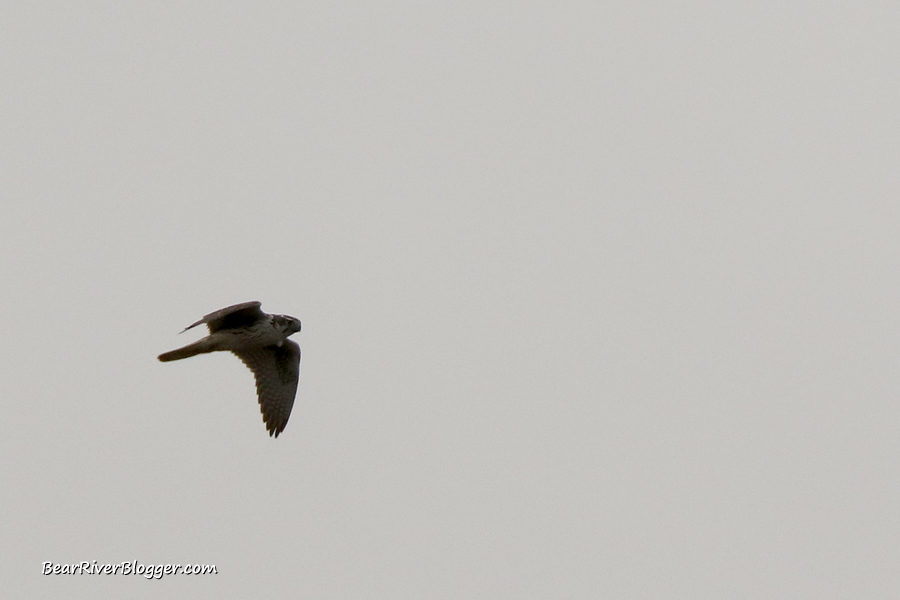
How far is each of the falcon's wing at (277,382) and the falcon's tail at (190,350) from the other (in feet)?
4.82

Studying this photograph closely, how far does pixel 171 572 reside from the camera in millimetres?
16594

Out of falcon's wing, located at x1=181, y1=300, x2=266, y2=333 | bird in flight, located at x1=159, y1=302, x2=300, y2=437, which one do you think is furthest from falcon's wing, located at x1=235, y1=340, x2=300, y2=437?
falcon's wing, located at x1=181, y1=300, x2=266, y2=333

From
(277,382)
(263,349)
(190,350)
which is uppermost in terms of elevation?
(190,350)

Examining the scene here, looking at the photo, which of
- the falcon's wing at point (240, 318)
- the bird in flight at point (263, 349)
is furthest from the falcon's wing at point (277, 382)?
the falcon's wing at point (240, 318)

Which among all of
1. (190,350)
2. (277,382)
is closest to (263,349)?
(277,382)

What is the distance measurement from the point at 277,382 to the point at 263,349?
2.07 ft

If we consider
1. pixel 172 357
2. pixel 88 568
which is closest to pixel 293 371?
pixel 172 357

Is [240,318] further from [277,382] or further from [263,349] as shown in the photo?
[277,382]

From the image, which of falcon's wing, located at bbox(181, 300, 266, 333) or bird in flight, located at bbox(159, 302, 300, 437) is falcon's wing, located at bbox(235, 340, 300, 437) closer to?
bird in flight, located at bbox(159, 302, 300, 437)

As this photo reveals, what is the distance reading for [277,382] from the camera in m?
17.4

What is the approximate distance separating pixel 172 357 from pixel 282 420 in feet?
9.12

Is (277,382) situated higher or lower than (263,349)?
lower

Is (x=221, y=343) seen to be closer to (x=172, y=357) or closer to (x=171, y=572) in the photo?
(x=172, y=357)

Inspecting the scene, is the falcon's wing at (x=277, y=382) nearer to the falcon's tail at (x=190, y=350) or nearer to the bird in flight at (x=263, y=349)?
the bird in flight at (x=263, y=349)
